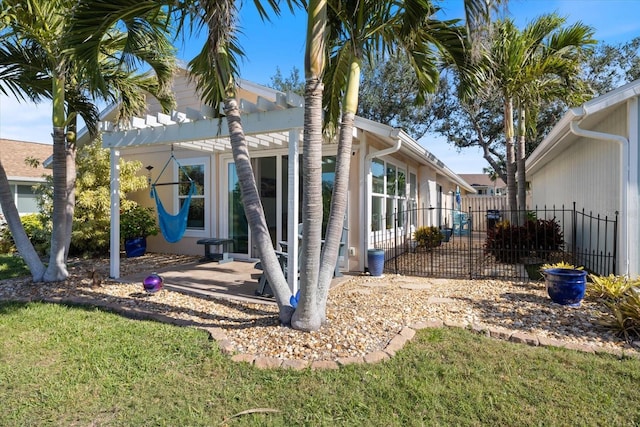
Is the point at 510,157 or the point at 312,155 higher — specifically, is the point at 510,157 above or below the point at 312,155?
above

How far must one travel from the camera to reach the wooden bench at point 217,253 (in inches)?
329

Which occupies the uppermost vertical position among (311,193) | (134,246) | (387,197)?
(387,197)

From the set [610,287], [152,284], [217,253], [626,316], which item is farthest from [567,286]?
[217,253]

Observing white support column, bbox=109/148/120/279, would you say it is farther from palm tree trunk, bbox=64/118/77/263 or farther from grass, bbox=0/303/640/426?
grass, bbox=0/303/640/426

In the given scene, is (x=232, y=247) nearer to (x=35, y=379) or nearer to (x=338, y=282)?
(x=338, y=282)

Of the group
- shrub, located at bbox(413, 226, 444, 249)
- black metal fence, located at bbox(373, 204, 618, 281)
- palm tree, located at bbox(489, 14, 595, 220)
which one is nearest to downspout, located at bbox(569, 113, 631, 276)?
black metal fence, located at bbox(373, 204, 618, 281)

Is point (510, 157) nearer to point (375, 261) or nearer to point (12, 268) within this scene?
point (375, 261)

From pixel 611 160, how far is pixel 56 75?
956 cm

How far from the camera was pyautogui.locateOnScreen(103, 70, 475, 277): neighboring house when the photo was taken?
533 centimetres

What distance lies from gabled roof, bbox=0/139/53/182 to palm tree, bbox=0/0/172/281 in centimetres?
836

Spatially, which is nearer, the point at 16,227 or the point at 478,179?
the point at 16,227

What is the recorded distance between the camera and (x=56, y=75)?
6.05 meters

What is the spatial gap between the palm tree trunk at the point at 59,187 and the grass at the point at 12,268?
1628 mm

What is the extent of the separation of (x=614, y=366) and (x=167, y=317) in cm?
469
